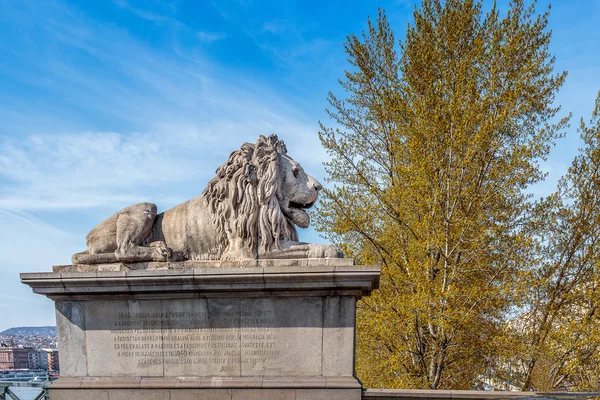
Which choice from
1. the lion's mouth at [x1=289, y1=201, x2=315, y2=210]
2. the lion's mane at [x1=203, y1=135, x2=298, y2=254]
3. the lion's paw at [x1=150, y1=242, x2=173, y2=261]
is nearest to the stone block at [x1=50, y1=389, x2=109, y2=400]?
the lion's paw at [x1=150, y1=242, x2=173, y2=261]

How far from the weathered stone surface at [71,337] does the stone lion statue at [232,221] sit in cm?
73

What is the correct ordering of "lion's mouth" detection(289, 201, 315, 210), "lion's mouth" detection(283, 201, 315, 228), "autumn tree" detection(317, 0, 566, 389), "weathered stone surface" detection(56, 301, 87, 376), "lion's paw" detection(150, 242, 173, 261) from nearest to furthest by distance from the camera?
"weathered stone surface" detection(56, 301, 87, 376), "lion's paw" detection(150, 242, 173, 261), "lion's mouth" detection(283, 201, 315, 228), "lion's mouth" detection(289, 201, 315, 210), "autumn tree" detection(317, 0, 566, 389)

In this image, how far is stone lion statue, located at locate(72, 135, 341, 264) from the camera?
881cm

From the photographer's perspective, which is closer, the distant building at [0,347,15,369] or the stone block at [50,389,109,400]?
the stone block at [50,389,109,400]

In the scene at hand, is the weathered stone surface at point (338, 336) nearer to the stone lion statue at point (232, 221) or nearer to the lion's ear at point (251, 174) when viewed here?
the stone lion statue at point (232, 221)

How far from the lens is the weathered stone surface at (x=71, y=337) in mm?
8773

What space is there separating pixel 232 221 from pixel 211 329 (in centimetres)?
160

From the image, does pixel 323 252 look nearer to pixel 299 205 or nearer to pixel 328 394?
pixel 299 205

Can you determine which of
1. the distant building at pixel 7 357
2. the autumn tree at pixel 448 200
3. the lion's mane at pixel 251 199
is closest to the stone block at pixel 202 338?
the lion's mane at pixel 251 199

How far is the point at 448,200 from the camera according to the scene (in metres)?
15.0

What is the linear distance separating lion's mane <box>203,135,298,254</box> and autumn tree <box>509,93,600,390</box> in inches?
333

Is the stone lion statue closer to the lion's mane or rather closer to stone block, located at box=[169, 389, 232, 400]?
the lion's mane

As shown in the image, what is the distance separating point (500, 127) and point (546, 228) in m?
2.89

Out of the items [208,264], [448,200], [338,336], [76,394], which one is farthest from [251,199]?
[448,200]
